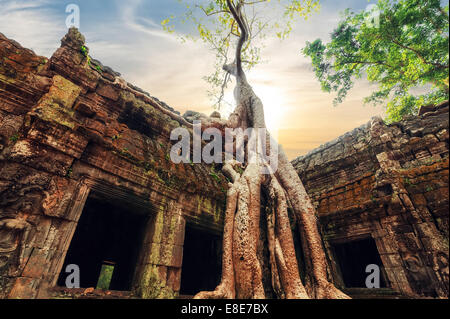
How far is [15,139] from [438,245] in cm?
682

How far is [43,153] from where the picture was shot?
273cm

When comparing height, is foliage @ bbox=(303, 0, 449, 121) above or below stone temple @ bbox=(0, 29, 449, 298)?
above

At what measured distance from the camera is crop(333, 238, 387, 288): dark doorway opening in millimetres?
5496

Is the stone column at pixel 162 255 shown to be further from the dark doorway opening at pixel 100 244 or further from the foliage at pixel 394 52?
the foliage at pixel 394 52

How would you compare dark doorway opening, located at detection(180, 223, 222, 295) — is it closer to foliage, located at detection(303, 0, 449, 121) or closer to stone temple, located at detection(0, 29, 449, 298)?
stone temple, located at detection(0, 29, 449, 298)

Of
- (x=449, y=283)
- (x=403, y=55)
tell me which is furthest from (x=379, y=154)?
(x=403, y=55)

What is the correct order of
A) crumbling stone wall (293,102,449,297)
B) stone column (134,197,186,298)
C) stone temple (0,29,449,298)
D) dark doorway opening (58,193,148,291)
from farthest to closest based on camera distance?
dark doorway opening (58,193,148,291)
crumbling stone wall (293,102,449,297)
stone column (134,197,186,298)
stone temple (0,29,449,298)

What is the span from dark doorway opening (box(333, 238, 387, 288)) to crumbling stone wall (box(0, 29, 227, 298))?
3.53m

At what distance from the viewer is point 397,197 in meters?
4.43

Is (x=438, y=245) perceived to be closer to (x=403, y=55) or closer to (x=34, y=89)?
(x=403, y=55)

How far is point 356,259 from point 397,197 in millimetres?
2713

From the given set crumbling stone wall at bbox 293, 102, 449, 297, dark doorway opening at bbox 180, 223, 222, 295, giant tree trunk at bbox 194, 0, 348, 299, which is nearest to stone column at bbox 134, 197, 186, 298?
giant tree trunk at bbox 194, 0, 348, 299

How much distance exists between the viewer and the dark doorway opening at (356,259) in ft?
18.0

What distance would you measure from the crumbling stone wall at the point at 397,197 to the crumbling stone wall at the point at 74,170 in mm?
3254
